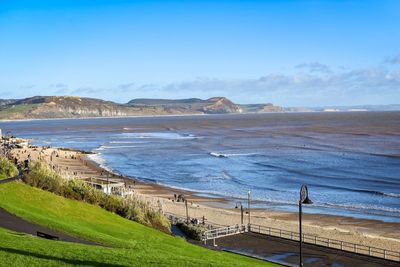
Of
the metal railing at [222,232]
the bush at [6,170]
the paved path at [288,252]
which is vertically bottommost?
the paved path at [288,252]

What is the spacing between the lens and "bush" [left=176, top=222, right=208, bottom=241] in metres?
30.8

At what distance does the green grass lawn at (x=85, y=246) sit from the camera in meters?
14.0

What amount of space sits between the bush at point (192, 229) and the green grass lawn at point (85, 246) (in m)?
5.38

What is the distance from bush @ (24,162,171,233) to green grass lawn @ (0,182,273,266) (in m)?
1.15

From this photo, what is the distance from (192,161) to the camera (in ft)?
264

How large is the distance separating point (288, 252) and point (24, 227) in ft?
46.4

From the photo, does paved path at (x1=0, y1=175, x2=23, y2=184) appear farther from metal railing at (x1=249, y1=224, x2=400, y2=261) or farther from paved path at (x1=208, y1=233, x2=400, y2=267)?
metal railing at (x1=249, y1=224, x2=400, y2=261)

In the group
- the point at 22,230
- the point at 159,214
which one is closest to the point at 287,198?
the point at 159,214

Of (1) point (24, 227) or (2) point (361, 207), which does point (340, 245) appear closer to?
(2) point (361, 207)

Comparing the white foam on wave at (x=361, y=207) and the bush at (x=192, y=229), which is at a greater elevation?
the bush at (x=192, y=229)

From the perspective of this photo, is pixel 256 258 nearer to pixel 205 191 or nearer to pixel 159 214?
pixel 159 214

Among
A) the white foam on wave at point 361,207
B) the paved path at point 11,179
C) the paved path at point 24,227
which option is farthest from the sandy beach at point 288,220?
the paved path at point 24,227

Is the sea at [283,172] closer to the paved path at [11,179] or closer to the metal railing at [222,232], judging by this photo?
the metal railing at [222,232]

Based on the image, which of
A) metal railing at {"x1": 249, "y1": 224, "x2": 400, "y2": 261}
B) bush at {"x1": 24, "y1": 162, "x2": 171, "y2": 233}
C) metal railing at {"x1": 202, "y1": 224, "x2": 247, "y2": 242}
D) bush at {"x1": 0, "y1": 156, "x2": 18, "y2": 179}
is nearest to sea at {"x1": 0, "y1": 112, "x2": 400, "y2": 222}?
metal railing at {"x1": 249, "y1": 224, "x2": 400, "y2": 261}
